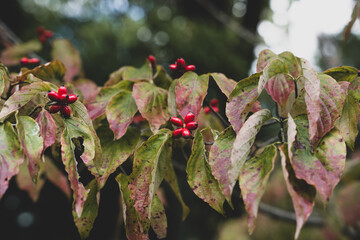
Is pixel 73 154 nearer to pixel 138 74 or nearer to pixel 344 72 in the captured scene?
pixel 138 74

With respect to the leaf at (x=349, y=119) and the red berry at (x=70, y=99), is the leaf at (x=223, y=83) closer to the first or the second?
the leaf at (x=349, y=119)

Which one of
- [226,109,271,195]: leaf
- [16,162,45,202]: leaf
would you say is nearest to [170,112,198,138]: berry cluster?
[226,109,271,195]: leaf

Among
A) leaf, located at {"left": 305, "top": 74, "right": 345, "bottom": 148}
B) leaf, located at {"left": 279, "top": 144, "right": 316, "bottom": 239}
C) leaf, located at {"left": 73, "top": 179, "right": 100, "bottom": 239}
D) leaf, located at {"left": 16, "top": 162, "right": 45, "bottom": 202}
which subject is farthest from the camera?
leaf, located at {"left": 16, "top": 162, "right": 45, "bottom": 202}

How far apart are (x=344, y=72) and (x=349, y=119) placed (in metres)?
0.20

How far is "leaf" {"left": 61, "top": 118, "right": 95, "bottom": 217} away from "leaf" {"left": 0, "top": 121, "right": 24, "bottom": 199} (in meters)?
0.11

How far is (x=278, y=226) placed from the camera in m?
6.17

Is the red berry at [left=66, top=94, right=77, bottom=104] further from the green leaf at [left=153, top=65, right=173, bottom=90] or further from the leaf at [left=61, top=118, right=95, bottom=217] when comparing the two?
the green leaf at [left=153, top=65, right=173, bottom=90]

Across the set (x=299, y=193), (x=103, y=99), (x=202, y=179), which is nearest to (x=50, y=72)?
(x=103, y=99)

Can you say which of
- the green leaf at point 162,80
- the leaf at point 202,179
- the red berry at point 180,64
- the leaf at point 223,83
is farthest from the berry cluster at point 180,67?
the leaf at point 202,179

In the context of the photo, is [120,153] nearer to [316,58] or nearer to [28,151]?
[28,151]

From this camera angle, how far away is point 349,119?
0.91m

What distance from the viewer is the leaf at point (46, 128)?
32.8 inches

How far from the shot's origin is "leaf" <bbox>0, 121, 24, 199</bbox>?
2.27 ft

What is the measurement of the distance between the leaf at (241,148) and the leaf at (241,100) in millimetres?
49
